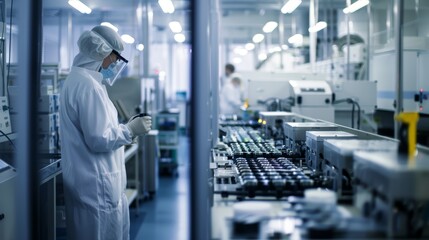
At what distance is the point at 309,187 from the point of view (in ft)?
6.12

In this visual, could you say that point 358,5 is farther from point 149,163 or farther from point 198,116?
point 198,116

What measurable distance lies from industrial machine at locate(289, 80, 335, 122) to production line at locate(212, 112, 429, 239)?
85.3 inches

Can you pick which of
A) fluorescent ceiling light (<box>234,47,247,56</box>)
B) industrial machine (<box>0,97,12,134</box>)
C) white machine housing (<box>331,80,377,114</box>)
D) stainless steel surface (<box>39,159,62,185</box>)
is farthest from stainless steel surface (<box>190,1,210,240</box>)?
fluorescent ceiling light (<box>234,47,247,56</box>)

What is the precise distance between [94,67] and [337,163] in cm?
146

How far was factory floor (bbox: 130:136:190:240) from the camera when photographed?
13.1 ft

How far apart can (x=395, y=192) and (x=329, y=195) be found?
0.93 feet

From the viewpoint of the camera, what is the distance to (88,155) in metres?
2.39

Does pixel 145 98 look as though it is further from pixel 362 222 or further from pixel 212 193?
pixel 362 222

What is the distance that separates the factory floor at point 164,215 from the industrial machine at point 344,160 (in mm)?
2158

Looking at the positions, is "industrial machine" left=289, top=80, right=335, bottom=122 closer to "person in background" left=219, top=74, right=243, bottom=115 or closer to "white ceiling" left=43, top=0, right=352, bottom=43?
"white ceiling" left=43, top=0, right=352, bottom=43

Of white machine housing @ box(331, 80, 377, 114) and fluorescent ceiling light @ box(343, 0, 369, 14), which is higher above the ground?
fluorescent ceiling light @ box(343, 0, 369, 14)

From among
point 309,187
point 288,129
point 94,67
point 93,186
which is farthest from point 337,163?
point 94,67

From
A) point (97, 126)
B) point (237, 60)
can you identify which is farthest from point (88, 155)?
point (237, 60)

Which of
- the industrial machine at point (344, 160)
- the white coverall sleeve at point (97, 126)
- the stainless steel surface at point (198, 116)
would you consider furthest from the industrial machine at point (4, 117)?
the industrial machine at point (344, 160)
